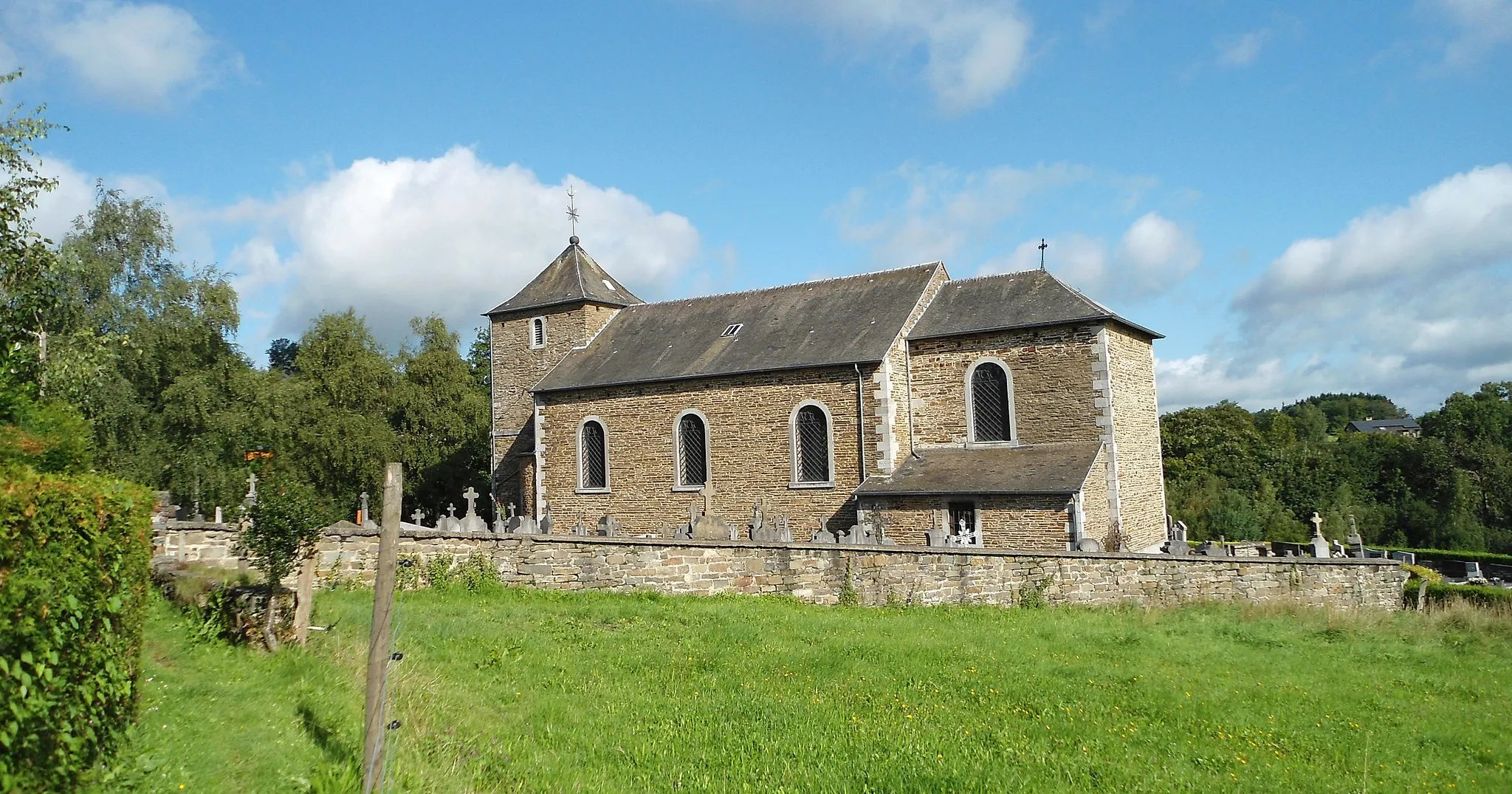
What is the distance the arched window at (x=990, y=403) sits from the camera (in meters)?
20.6

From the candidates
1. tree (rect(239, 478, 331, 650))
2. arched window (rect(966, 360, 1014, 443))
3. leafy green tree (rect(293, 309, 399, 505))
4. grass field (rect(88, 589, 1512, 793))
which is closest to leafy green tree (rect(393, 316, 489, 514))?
leafy green tree (rect(293, 309, 399, 505))

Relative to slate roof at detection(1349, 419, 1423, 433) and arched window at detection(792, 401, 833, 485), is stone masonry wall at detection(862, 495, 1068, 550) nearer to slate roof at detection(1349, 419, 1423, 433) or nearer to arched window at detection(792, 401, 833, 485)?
arched window at detection(792, 401, 833, 485)

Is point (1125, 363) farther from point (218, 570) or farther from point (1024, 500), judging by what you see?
point (218, 570)

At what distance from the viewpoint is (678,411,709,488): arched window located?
75.9ft

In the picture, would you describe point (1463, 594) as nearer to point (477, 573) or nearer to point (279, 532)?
point (477, 573)

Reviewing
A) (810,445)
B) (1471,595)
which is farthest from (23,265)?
(1471,595)

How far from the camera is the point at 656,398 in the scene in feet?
77.7

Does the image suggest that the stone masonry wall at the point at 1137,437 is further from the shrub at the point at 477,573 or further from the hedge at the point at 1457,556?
the shrub at the point at 477,573

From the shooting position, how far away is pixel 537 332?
28391 mm

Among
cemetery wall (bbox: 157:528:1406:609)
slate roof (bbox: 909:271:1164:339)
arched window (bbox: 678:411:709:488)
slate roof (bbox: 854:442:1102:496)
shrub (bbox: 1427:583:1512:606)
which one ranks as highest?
slate roof (bbox: 909:271:1164:339)

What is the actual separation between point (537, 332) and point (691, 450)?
25.2ft

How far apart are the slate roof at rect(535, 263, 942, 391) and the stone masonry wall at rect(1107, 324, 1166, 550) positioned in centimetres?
471

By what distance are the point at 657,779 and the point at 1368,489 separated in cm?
4807

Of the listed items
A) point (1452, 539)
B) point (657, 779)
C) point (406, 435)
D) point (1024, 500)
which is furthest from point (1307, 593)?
point (1452, 539)
